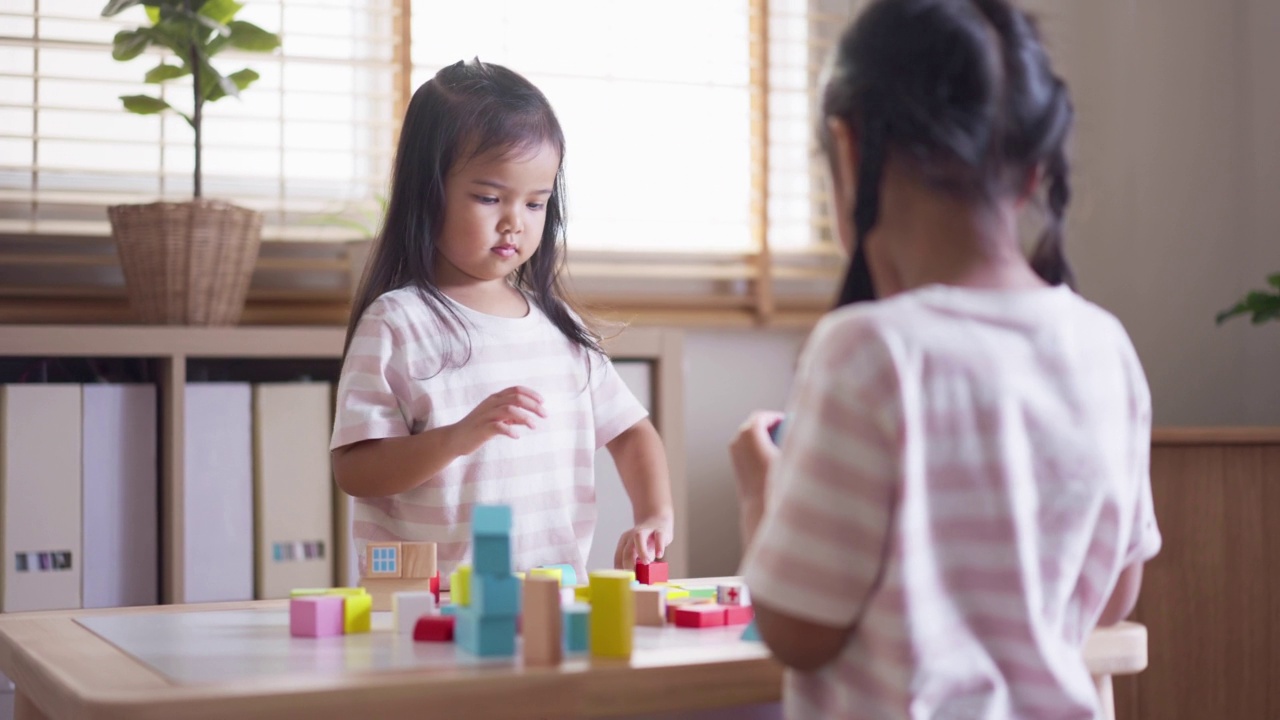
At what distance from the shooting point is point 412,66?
220cm

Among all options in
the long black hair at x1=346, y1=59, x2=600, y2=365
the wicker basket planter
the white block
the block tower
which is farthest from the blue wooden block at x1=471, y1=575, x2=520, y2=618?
the wicker basket planter

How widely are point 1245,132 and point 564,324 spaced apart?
72.6 inches

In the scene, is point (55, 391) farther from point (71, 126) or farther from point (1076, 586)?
point (1076, 586)

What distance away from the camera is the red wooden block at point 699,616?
2.84 ft

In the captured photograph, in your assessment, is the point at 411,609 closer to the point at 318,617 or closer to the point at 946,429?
the point at 318,617

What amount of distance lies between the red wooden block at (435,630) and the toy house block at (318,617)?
62mm

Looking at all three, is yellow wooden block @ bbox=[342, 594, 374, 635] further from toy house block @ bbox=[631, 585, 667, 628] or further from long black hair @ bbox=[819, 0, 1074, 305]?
long black hair @ bbox=[819, 0, 1074, 305]

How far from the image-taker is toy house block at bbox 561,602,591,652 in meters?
0.76

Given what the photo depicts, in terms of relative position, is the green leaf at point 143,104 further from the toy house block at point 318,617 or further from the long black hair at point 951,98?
the long black hair at point 951,98

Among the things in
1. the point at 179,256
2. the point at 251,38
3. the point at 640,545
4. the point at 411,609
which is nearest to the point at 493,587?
the point at 411,609

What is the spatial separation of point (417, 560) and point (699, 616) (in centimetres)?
23

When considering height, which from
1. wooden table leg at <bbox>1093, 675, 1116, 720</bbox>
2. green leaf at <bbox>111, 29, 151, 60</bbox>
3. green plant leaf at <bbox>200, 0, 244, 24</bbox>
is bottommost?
wooden table leg at <bbox>1093, 675, 1116, 720</bbox>

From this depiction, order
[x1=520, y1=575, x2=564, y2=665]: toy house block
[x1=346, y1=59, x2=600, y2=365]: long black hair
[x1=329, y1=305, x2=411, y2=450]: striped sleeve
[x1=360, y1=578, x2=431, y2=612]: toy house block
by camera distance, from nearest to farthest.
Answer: [x1=520, y1=575, x2=564, y2=665]: toy house block → [x1=360, y1=578, x2=431, y2=612]: toy house block → [x1=329, y1=305, x2=411, y2=450]: striped sleeve → [x1=346, y1=59, x2=600, y2=365]: long black hair

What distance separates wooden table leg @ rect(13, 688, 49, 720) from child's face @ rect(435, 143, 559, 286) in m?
0.58
